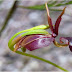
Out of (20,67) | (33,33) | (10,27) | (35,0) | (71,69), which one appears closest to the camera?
(33,33)

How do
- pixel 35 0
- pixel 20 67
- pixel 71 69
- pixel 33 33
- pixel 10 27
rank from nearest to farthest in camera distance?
pixel 33 33 < pixel 71 69 < pixel 20 67 < pixel 10 27 < pixel 35 0

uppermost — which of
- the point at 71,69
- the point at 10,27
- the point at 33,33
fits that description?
the point at 33,33

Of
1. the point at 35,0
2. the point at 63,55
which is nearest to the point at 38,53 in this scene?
the point at 63,55

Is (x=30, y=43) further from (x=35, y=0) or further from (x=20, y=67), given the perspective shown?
(x=35, y=0)

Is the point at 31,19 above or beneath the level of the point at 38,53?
above

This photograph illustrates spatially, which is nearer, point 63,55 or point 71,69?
point 71,69

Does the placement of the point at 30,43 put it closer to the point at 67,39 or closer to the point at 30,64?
the point at 67,39

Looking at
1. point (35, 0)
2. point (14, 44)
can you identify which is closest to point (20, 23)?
point (35, 0)
